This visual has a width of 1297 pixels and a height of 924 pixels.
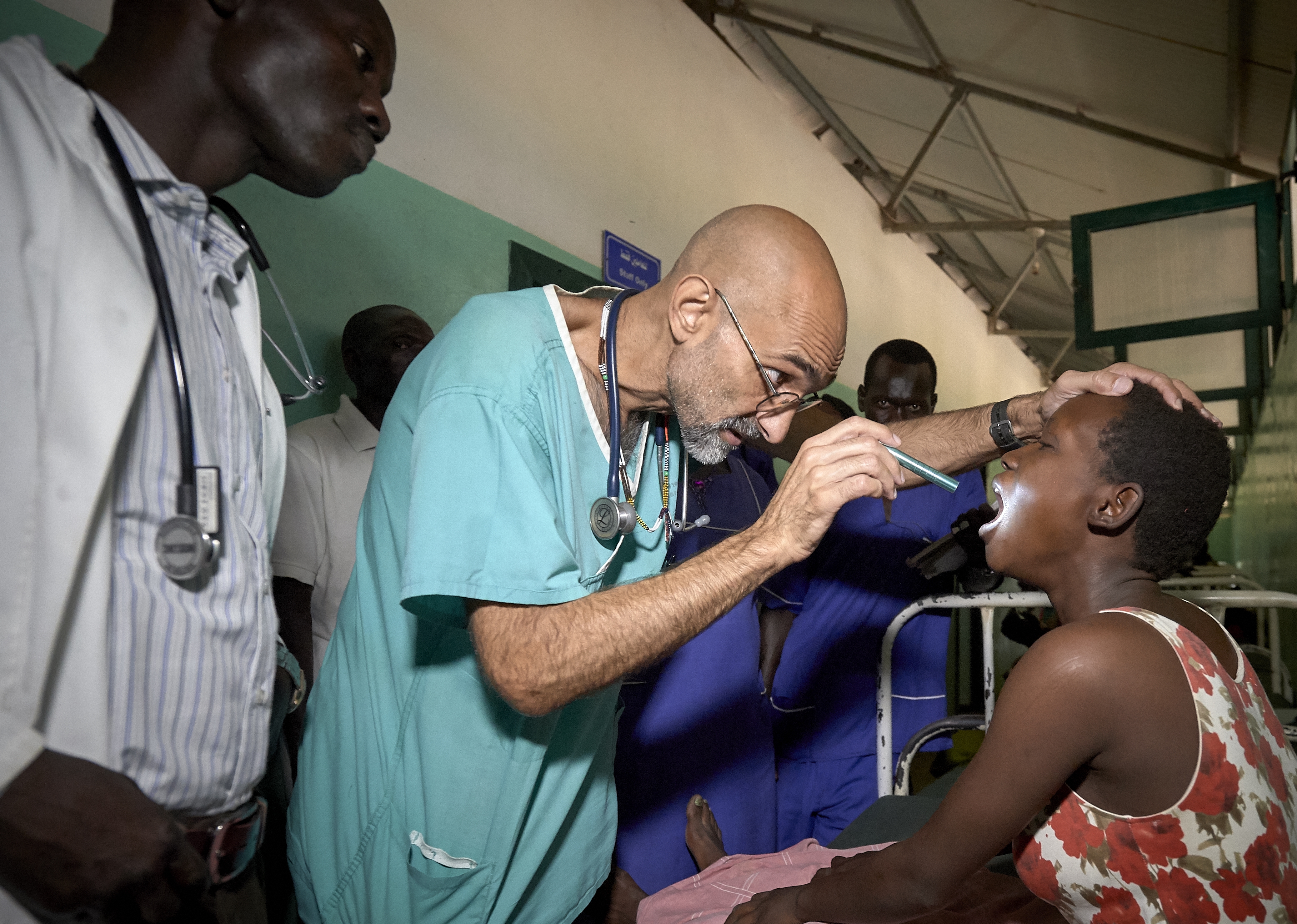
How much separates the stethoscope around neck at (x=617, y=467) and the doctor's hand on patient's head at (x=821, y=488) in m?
0.22

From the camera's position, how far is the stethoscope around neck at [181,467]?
0.83m

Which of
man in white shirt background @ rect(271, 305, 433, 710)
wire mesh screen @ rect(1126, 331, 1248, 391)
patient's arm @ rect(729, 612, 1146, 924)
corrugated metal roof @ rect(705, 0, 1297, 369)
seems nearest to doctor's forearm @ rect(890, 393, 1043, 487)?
patient's arm @ rect(729, 612, 1146, 924)

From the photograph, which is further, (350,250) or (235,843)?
(350,250)

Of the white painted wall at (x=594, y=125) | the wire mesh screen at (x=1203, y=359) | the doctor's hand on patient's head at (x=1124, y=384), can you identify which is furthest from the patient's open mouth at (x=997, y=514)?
the wire mesh screen at (x=1203, y=359)

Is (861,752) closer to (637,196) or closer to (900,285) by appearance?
(637,196)

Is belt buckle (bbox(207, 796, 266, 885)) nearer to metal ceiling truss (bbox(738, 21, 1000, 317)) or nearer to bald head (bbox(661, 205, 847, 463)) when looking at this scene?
bald head (bbox(661, 205, 847, 463))

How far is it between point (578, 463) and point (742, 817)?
1162mm

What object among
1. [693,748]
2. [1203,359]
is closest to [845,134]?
[1203,359]

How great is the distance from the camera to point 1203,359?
19.9 feet

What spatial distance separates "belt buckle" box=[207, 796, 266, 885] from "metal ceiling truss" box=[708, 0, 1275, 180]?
533 centimetres

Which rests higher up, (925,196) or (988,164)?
(925,196)

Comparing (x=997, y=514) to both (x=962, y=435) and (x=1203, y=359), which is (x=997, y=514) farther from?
(x=1203, y=359)

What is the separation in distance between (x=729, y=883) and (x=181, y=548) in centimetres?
121

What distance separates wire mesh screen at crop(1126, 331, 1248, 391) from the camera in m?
5.92
